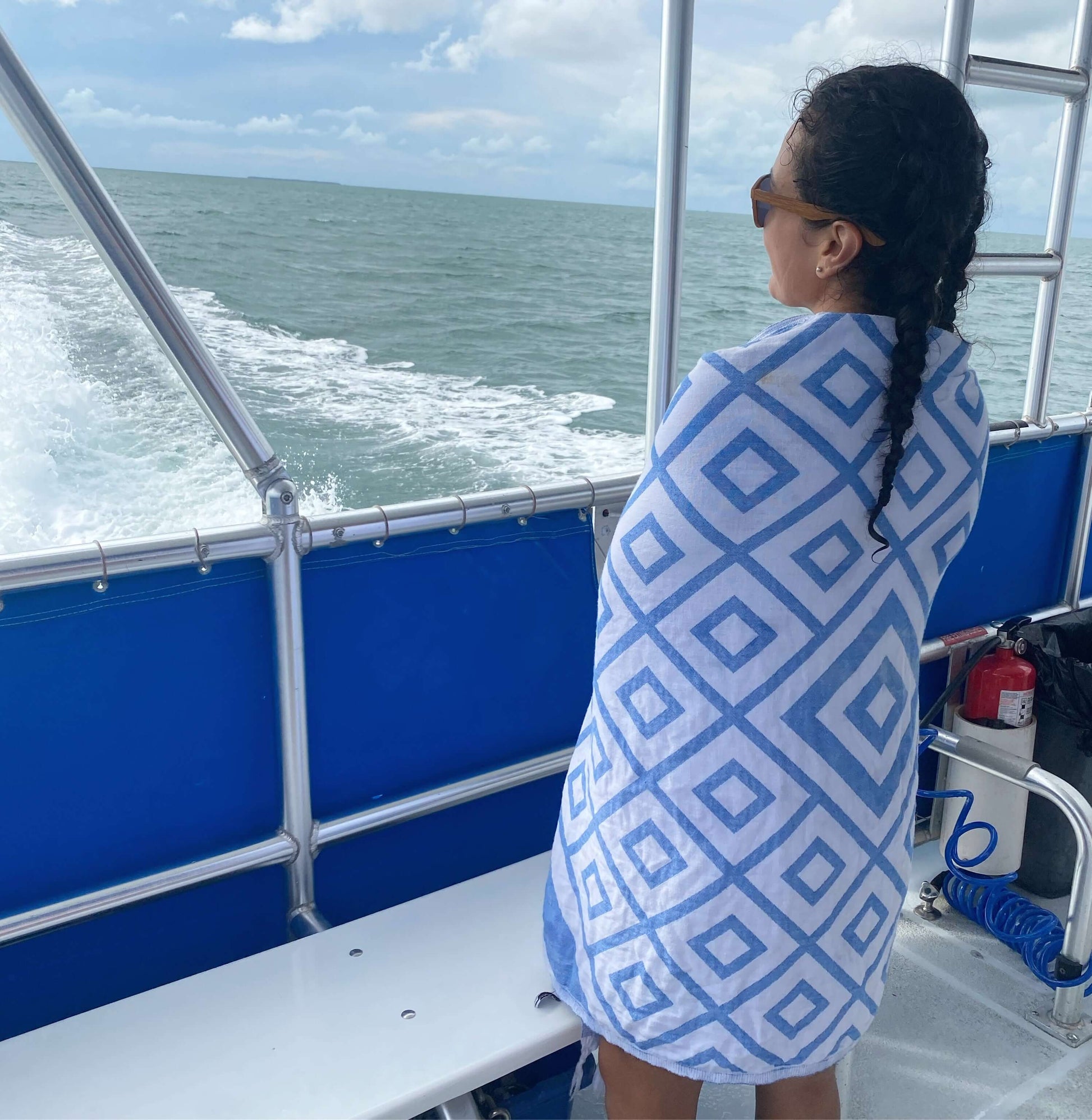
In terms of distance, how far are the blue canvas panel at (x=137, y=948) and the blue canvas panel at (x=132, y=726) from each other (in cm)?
8

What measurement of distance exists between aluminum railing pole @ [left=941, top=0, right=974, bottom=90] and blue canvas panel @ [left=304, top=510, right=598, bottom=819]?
3.77 ft

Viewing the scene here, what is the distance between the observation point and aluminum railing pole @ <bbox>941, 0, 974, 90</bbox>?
6.33 feet

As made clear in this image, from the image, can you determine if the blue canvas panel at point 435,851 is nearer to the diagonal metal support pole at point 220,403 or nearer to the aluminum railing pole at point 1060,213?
the diagonal metal support pole at point 220,403

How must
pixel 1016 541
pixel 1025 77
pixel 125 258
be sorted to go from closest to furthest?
pixel 125 258 < pixel 1025 77 < pixel 1016 541

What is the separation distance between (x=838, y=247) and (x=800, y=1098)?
2.82 ft

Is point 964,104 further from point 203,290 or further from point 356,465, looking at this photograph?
point 203,290

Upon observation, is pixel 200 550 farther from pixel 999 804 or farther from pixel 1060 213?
pixel 1060 213

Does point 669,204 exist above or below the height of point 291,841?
above

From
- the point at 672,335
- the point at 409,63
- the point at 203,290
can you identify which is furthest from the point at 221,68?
the point at 672,335

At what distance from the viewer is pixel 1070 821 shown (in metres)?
1.76

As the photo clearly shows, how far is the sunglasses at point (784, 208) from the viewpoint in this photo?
35.1 inches

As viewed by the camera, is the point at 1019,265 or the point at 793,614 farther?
the point at 1019,265

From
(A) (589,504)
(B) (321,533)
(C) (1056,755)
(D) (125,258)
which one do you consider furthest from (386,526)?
(C) (1056,755)

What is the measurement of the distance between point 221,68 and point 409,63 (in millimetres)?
3601
